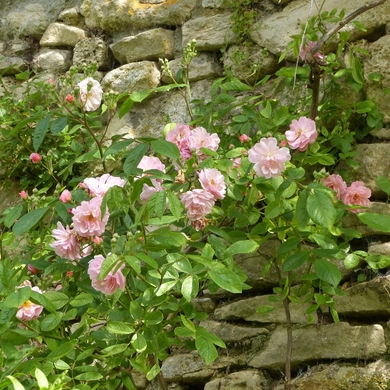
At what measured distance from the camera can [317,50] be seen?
198 cm

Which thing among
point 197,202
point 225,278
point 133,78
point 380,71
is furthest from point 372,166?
point 133,78

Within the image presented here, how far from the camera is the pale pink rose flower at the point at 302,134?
1853 millimetres

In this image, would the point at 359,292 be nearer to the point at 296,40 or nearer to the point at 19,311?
the point at 296,40

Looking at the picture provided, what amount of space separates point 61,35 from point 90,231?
1748 mm

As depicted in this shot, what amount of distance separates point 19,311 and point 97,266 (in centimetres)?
30

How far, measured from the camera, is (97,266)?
4.87 feet

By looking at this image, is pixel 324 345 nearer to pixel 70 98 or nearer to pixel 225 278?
pixel 225 278

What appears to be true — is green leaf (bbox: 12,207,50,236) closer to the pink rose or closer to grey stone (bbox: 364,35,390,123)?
the pink rose

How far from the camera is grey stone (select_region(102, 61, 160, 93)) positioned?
2.71 meters


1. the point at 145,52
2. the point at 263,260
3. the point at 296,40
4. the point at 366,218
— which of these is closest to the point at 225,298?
the point at 263,260

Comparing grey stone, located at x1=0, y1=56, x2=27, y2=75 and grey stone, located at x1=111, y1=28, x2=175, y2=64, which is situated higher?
grey stone, located at x1=111, y1=28, x2=175, y2=64

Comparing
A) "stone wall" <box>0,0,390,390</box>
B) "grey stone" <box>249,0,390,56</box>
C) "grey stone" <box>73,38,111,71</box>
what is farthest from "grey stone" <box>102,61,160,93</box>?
"grey stone" <box>249,0,390,56</box>

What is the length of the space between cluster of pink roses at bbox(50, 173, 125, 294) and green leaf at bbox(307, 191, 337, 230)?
1.62 ft

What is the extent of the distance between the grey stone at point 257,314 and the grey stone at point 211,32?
114 centimetres
